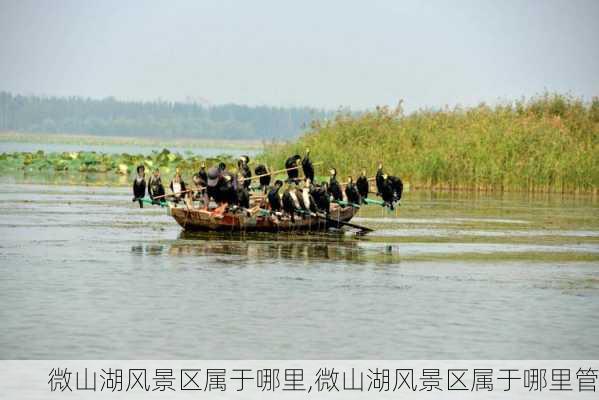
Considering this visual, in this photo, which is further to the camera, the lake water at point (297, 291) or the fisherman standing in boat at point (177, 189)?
the fisherman standing in boat at point (177, 189)

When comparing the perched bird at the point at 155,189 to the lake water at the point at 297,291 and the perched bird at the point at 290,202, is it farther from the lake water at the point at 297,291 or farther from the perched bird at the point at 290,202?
the perched bird at the point at 290,202

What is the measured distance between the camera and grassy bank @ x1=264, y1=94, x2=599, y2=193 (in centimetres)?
3759

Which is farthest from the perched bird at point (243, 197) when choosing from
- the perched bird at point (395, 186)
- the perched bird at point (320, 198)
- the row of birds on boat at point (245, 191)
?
the perched bird at point (395, 186)

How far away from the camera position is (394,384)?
12.3 metres

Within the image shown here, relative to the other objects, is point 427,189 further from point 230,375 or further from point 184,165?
point 230,375

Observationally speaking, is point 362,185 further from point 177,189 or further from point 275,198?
point 177,189

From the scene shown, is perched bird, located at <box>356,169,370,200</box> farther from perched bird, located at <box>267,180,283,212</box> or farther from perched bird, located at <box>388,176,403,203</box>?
perched bird, located at <box>267,180,283,212</box>

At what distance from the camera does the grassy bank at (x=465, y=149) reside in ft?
123

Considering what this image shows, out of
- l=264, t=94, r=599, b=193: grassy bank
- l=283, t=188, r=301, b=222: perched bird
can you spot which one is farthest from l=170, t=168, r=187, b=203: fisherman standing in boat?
l=264, t=94, r=599, b=193: grassy bank

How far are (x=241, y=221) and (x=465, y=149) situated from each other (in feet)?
48.7

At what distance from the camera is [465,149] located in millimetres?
37781

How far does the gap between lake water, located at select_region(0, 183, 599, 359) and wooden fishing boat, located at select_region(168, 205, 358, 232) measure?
0.28m

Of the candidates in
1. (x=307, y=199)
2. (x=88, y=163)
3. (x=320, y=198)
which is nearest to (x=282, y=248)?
(x=307, y=199)

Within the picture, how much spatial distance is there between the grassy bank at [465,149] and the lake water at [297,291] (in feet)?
29.6
